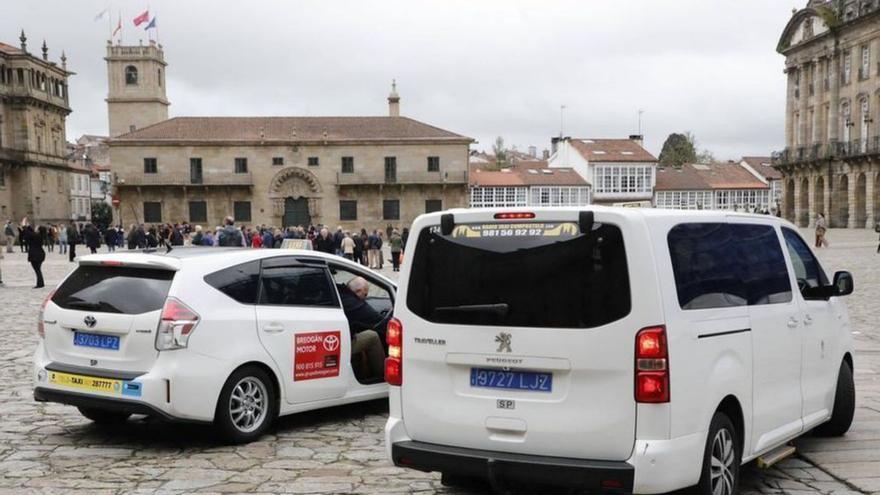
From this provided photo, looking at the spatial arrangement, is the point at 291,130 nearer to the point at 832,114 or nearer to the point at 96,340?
the point at 832,114

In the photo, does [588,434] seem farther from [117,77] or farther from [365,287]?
[117,77]

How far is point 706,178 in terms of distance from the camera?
86312 mm

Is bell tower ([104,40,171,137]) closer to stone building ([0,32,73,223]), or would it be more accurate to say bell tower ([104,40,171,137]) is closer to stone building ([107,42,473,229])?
stone building ([0,32,73,223])

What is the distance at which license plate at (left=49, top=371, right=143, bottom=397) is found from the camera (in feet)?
20.1

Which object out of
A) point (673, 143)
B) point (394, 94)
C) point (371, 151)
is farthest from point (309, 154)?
point (673, 143)

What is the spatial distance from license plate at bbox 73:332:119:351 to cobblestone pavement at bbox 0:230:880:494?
82 cm

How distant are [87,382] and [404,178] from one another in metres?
62.3

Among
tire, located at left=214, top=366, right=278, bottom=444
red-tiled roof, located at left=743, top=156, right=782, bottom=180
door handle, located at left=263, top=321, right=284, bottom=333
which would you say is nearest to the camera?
tire, located at left=214, top=366, right=278, bottom=444

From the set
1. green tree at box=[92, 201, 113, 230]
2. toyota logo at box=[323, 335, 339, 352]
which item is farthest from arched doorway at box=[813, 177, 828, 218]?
green tree at box=[92, 201, 113, 230]

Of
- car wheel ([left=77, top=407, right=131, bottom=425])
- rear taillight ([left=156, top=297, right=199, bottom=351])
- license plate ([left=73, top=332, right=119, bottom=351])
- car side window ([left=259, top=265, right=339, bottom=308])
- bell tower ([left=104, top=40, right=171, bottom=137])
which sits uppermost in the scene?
bell tower ([left=104, top=40, right=171, bottom=137])

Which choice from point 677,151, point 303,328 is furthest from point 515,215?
point 677,151

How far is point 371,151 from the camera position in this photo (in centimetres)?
6838

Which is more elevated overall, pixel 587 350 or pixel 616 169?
pixel 616 169

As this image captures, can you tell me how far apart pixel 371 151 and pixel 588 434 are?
6499cm
